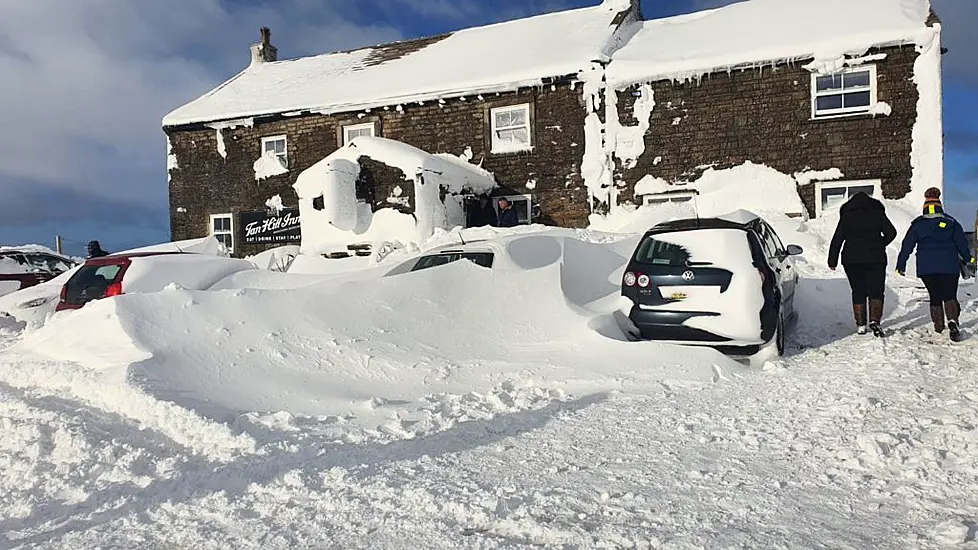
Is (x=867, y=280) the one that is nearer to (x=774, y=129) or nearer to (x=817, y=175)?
(x=817, y=175)

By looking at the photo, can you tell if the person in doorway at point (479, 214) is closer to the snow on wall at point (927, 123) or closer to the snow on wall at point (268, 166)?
the snow on wall at point (268, 166)

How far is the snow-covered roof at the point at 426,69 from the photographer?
17.2 meters

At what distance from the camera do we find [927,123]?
13797 mm

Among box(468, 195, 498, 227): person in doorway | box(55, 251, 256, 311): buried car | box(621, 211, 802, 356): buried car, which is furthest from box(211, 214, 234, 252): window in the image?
box(621, 211, 802, 356): buried car

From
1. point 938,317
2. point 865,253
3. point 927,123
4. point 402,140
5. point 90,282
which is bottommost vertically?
point 938,317

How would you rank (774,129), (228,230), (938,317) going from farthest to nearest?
(228,230), (774,129), (938,317)

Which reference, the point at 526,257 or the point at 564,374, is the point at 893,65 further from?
the point at 564,374

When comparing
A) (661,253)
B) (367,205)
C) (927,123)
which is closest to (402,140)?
(367,205)

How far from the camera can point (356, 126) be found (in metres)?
19.0

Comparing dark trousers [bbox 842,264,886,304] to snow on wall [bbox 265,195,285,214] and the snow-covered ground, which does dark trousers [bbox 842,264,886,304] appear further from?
snow on wall [bbox 265,195,285,214]

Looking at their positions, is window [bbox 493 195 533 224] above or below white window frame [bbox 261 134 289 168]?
below

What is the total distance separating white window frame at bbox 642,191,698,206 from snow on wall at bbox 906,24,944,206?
4429 millimetres

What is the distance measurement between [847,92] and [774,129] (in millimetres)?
1607

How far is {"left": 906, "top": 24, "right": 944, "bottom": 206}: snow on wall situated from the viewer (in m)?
13.6
